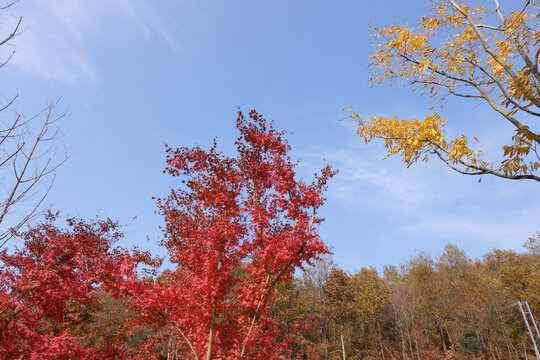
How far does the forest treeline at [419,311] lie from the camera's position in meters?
25.9

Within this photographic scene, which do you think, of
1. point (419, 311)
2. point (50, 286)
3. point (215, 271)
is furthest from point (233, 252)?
point (419, 311)

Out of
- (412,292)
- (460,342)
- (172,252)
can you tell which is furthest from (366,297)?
(172,252)

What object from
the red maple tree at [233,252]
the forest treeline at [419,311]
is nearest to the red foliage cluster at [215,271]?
the red maple tree at [233,252]

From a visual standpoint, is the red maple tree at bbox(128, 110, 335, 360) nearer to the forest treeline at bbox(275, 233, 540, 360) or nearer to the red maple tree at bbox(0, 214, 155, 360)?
the red maple tree at bbox(0, 214, 155, 360)

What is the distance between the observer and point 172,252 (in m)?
9.60

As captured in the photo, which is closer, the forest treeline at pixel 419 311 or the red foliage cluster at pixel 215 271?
the red foliage cluster at pixel 215 271

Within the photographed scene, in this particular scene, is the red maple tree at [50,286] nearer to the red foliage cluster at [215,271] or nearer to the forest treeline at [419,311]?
the red foliage cluster at [215,271]

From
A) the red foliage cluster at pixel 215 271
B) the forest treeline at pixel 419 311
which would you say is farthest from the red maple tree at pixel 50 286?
the forest treeline at pixel 419 311

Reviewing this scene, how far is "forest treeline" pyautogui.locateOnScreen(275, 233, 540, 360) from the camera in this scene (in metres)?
25.9

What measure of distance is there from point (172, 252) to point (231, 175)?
353 cm

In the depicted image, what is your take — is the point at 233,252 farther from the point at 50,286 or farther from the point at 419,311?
the point at 419,311

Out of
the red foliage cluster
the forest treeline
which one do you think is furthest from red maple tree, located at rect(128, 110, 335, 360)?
the forest treeline

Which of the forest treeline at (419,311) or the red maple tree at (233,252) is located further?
the forest treeline at (419,311)

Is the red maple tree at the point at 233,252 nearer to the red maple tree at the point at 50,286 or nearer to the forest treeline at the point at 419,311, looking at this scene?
the red maple tree at the point at 50,286
